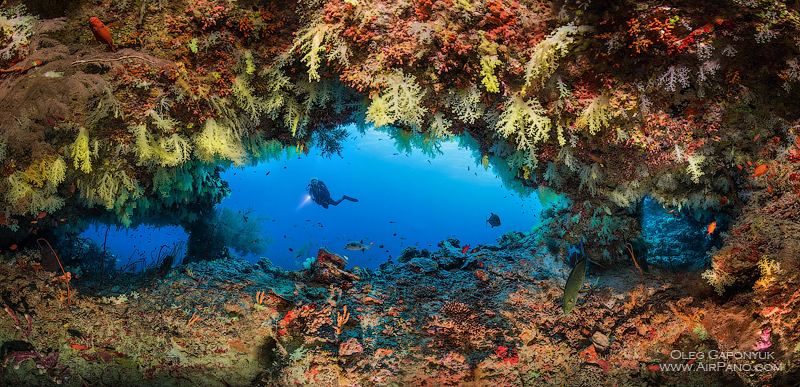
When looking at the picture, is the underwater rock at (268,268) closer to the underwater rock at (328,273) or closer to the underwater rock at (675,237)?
the underwater rock at (328,273)

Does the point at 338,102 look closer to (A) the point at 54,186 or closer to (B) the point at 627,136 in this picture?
(B) the point at 627,136

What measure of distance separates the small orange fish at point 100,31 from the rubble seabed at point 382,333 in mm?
3118

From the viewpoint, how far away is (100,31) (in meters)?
3.39

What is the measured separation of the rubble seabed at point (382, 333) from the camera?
3.25 m

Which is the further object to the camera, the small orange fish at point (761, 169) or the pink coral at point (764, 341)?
the small orange fish at point (761, 169)

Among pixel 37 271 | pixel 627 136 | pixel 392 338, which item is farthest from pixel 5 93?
pixel 627 136

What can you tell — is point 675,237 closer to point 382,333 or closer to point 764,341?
point 764,341

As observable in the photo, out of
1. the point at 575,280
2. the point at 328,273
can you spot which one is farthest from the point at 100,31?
the point at 575,280

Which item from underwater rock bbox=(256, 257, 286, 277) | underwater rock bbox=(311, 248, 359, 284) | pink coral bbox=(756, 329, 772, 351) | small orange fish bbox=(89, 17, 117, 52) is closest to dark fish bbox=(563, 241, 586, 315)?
pink coral bbox=(756, 329, 772, 351)

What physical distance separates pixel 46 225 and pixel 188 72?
14.5 ft

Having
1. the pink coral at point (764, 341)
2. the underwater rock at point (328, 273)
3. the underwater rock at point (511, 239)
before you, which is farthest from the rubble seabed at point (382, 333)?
the underwater rock at point (511, 239)

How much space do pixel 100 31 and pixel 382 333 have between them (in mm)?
4319

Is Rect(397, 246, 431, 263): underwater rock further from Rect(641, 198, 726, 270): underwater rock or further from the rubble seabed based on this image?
Rect(641, 198, 726, 270): underwater rock

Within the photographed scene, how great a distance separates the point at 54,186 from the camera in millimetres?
4141
